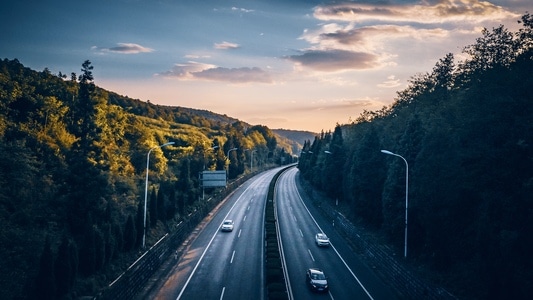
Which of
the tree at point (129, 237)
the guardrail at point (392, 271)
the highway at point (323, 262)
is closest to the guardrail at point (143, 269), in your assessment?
the tree at point (129, 237)

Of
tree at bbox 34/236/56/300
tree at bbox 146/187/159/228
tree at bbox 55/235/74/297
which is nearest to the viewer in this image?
tree at bbox 34/236/56/300

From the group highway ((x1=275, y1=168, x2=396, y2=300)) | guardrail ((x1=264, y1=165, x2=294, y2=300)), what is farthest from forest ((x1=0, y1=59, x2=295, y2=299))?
highway ((x1=275, y1=168, x2=396, y2=300))

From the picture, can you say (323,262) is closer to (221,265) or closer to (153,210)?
(221,265)

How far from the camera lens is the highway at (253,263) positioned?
26781 mm

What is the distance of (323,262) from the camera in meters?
34.9

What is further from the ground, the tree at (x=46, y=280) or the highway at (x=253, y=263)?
the tree at (x=46, y=280)

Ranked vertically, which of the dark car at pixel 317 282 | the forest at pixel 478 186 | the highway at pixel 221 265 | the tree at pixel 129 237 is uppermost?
the forest at pixel 478 186

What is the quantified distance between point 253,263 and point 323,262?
669 centimetres

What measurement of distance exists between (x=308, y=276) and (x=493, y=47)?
27.6 metres

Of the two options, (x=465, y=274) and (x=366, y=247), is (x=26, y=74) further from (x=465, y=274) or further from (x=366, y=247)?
(x=465, y=274)

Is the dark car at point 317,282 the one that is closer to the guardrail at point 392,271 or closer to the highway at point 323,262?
the highway at point 323,262

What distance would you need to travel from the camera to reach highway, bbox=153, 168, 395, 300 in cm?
2678

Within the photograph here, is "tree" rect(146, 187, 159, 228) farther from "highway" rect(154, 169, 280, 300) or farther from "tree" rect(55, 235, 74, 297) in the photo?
"tree" rect(55, 235, 74, 297)

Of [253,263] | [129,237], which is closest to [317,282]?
[253,263]
